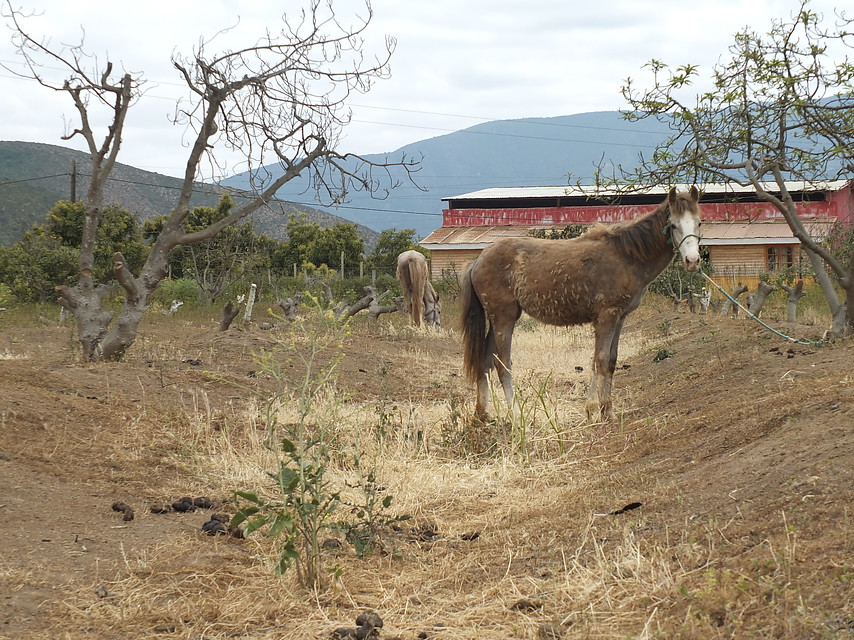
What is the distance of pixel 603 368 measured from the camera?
775 centimetres

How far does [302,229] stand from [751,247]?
2049 centimetres

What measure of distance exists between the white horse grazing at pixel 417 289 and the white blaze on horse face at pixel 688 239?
10881 mm

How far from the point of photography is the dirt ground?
10.7ft

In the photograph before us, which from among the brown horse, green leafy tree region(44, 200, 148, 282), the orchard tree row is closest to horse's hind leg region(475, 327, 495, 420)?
the brown horse

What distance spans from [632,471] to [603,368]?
2280mm

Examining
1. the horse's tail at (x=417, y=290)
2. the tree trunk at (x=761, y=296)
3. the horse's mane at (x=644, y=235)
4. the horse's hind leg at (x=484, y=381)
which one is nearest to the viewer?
the horse's mane at (x=644, y=235)

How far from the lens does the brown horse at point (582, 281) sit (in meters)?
7.60

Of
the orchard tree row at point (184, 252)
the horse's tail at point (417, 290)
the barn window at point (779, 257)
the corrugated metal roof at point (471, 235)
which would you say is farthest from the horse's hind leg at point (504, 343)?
the corrugated metal roof at point (471, 235)

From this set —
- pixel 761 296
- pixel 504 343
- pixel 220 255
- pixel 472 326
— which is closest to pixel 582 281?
pixel 504 343

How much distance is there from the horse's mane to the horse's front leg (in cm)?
58

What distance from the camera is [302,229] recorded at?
41719 mm

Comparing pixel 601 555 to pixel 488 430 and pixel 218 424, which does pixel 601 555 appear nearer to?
pixel 488 430

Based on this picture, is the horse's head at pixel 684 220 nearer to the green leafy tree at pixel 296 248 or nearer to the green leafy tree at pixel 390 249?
the green leafy tree at pixel 390 249

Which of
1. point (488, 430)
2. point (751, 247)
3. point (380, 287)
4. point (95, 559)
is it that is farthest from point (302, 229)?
point (95, 559)
